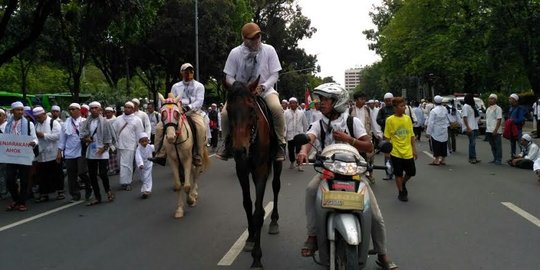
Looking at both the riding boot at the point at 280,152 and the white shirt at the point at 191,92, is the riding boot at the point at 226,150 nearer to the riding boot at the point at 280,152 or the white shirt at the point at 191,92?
the riding boot at the point at 280,152

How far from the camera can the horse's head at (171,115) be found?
8758 mm

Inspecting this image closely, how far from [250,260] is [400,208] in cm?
375

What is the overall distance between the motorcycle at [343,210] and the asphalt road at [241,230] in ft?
3.75

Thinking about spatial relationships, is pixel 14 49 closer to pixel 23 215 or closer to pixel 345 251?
pixel 23 215

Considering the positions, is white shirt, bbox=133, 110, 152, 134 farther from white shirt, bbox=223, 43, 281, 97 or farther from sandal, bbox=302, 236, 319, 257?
sandal, bbox=302, 236, 319, 257

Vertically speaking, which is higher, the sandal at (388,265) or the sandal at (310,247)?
the sandal at (310,247)

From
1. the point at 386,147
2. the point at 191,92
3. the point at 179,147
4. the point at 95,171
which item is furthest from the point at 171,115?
the point at 386,147

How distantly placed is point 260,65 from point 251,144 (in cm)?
137

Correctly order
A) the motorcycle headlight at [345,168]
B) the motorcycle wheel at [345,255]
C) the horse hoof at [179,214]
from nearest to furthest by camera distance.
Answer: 1. the motorcycle wheel at [345,255]
2. the motorcycle headlight at [345,168]
3. the horse hoof at [179,214]

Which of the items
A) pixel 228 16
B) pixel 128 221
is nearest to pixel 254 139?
pixel 128 221

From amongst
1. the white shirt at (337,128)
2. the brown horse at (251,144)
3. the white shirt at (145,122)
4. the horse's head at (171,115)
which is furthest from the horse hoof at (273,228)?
the white shirt at (145,122)

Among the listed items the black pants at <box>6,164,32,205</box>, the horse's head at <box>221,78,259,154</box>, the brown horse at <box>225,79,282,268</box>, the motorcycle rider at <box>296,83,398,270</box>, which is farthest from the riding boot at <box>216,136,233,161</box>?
the black pants at <box>6,164,32,205</box>

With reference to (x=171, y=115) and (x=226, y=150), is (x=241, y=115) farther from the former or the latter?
(x=171, y=115)

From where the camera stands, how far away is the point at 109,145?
10.3m
